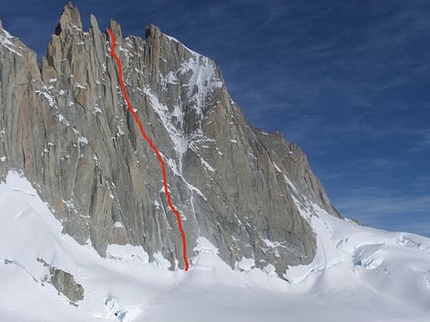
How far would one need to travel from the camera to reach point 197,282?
75.4 metres

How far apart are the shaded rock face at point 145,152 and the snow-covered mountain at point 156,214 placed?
0.65ft

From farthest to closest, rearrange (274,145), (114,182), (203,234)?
(274,145), (203,234), (114,182)

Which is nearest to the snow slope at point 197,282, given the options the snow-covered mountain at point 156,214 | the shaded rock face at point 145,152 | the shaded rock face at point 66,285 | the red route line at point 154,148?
the snow-covered mountain at point 156,214

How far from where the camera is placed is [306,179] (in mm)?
119000

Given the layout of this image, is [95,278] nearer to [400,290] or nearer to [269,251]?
[269,251]

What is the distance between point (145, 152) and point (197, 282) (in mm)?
19592

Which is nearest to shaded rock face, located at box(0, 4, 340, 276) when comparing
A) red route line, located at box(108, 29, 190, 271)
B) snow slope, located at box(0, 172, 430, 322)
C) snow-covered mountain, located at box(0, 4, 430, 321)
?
snow-covered mountain, located at box(0, 4, 430, 321)

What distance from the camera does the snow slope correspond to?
179 ft

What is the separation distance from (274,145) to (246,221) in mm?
27564

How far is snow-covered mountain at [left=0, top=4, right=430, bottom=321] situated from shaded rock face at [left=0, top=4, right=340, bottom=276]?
20cm

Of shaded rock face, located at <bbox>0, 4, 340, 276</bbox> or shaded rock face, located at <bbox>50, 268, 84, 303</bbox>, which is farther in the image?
shaded rock face, located at <bbox>0, 4, 340, 276</bbox>

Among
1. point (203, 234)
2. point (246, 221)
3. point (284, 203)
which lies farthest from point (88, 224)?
point (284, 203)

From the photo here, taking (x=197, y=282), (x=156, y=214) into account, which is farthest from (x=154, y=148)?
(x=197, y=282)

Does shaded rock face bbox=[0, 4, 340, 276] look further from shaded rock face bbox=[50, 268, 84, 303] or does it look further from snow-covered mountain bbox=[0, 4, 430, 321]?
shaded rock face bbox=[50, 268, 84, 303]
